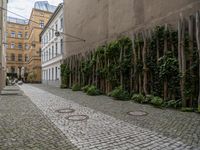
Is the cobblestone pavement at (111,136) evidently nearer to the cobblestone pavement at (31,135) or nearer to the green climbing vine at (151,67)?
the cobblestone pavement at (31,135)

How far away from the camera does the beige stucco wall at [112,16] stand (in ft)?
27.8

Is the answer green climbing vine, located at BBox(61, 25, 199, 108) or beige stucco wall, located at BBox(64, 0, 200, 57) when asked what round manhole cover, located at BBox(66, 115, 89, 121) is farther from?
beige stucco wall, located at BBox(64, 0, 200, 57)

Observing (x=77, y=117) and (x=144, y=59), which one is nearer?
(x=77, y=117)

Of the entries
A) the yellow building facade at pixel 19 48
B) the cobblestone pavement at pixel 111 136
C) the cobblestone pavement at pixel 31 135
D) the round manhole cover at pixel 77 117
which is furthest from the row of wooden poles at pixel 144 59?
the yellow building facade at pixel 19 48

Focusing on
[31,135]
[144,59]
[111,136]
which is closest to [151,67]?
[144,59]

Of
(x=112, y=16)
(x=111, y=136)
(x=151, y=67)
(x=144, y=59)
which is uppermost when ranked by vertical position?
(x=112, y=16)

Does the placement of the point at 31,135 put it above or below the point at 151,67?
below

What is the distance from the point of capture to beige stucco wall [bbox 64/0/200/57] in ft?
27.8

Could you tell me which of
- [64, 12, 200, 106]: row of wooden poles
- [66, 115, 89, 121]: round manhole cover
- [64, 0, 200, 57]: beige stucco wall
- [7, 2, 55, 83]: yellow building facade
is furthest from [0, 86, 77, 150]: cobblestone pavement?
[7, 2, 55, 83]: yellow building facade

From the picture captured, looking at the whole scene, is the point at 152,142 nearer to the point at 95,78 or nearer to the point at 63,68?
the point at 95,78

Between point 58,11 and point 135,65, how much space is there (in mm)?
20641

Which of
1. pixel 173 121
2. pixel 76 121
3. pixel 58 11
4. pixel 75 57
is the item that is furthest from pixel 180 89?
pixel 58 11

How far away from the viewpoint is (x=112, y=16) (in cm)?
1329

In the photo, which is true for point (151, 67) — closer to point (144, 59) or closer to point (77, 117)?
point (144, 59)
